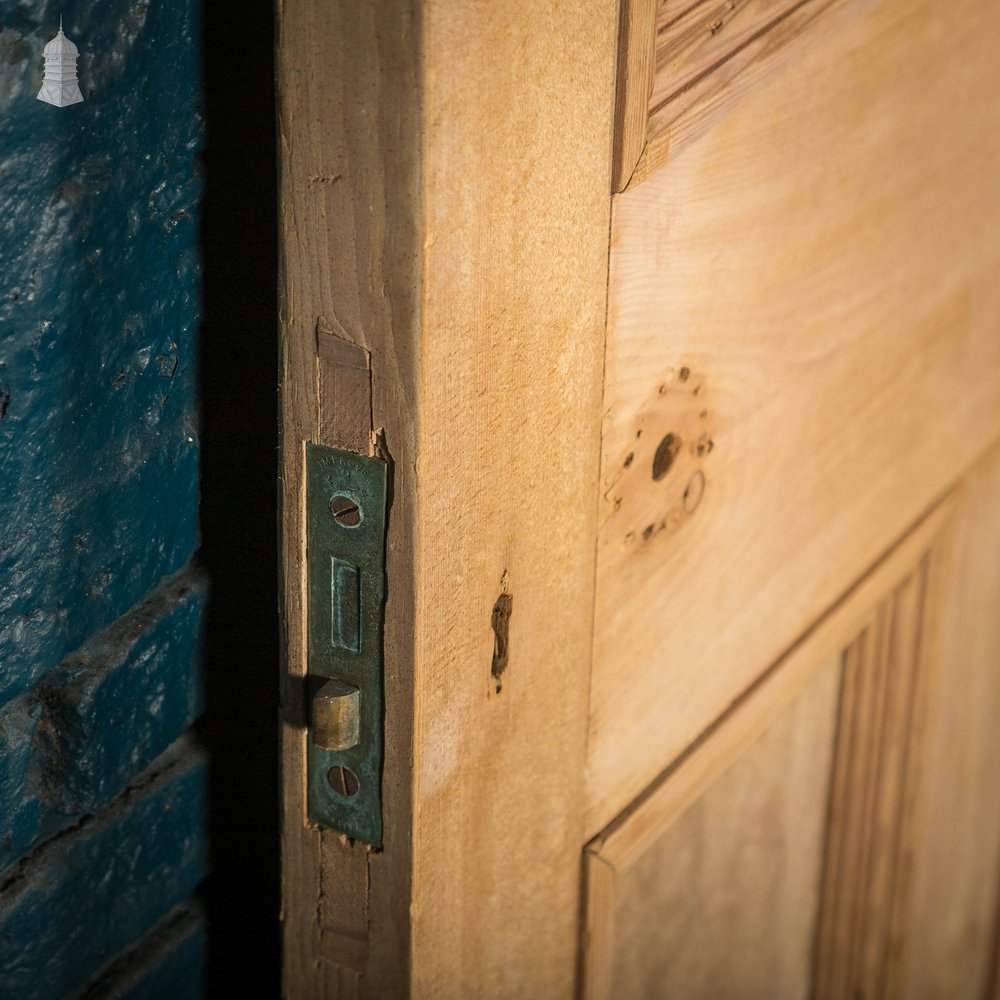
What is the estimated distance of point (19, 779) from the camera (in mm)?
671

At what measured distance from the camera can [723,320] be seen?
78 centimetres

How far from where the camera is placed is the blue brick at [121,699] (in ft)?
2.23

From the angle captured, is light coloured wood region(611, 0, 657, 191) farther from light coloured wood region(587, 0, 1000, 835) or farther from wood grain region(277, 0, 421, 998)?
wood grain region(277, 0, 421, 998)

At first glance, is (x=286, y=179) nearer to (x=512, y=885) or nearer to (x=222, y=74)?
(x=222, y=74)


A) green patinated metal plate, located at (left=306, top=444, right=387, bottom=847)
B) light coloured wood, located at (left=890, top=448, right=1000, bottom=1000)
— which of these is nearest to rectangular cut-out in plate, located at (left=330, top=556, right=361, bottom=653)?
green patinated metal plate, located at (left=306, top=444, right=387, bottom=847)

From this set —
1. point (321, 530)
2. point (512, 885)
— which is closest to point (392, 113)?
point (321, 530)

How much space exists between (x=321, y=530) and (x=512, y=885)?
10.3 inches

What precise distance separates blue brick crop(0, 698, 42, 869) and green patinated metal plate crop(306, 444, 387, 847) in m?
0.14

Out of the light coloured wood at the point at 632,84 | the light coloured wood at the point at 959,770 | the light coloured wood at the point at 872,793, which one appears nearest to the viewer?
the light coloured wood at the point at 632,84

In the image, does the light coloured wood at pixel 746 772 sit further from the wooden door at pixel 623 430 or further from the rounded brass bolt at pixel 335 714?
the rounded brass bolt at pixel 335 714

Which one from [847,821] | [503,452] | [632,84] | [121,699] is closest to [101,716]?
[121,699]

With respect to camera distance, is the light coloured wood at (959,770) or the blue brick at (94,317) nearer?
the blue brick at (94,317)

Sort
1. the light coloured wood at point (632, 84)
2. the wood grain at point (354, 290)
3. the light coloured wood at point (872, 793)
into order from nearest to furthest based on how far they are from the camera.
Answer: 1. the wood grain at point (354, 290)
2. the light coloured wood at point (632, 84)
3. the light coloured wood at point (872, 793)

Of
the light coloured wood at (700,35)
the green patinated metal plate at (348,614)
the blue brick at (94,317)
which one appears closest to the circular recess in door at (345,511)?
the green patinated metal plate at (348,614)
